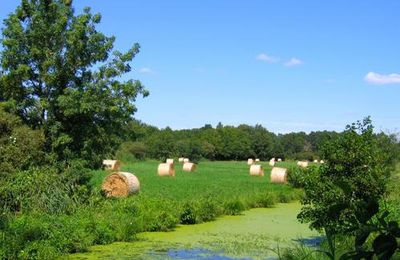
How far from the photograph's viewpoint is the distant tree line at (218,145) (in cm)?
6894

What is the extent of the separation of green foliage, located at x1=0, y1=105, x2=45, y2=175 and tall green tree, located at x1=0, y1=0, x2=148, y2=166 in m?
0.71

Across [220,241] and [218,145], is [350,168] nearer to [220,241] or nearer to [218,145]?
[220,241]

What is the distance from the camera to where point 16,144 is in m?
13.7

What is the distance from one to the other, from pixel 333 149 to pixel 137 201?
20.0ft

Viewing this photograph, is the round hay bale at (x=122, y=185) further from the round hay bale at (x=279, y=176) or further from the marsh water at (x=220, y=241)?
the round hay bale at (x=279, y=176)

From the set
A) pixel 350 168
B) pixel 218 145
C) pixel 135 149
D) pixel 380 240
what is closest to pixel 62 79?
pixel 350 168

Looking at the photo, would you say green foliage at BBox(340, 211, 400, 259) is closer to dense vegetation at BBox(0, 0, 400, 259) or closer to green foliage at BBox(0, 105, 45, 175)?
dense vegetation at BBox(0, 0, 400, 259)

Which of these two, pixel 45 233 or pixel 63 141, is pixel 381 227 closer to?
pixel 45 233

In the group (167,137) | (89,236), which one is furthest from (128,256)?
(167,137)

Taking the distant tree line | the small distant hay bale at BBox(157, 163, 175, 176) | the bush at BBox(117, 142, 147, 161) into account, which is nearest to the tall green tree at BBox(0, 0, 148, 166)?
the small distant hay bale at BBox(157, 163, 175, 176)

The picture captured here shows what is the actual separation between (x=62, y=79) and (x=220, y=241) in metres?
7.03

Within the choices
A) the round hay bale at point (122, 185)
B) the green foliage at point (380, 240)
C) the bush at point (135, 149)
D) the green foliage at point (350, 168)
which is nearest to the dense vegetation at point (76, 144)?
the green foliage at point (350, 168)

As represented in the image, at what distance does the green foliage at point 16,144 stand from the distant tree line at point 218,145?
147 ft

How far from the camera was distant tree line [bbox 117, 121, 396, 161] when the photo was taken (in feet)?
226
